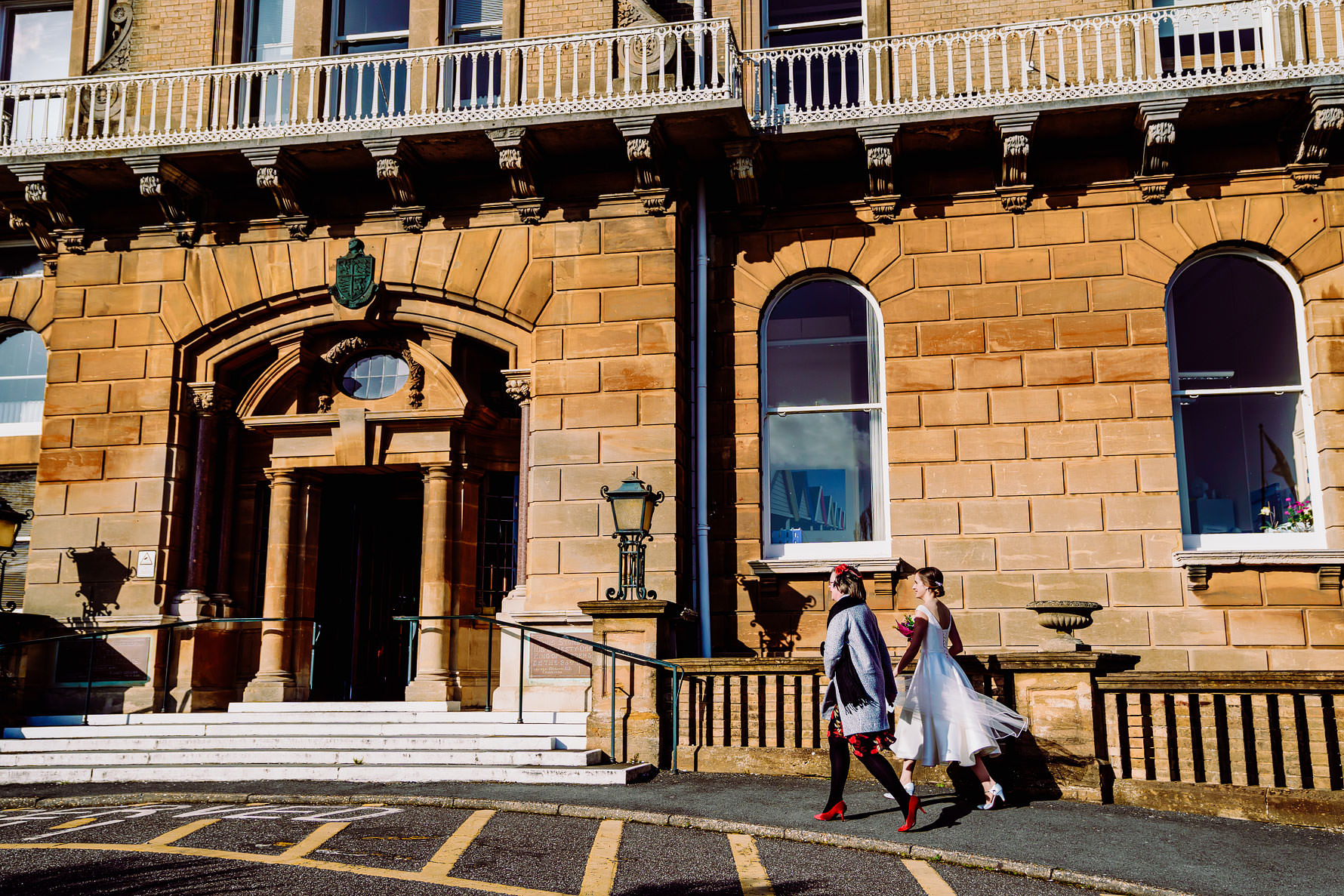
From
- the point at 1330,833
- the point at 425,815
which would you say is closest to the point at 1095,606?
the point at 1330,833

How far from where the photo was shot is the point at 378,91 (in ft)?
45.6

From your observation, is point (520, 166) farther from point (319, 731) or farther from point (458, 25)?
point (319, 731)

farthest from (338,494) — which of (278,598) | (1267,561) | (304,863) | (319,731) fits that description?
(1267,561)

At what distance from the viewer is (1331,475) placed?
12023mm

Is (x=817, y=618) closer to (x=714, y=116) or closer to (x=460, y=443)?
(x=460, y=443)

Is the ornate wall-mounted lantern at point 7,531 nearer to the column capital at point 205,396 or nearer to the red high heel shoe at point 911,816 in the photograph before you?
the column capital at point 205,396

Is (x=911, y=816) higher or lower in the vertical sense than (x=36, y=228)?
lower

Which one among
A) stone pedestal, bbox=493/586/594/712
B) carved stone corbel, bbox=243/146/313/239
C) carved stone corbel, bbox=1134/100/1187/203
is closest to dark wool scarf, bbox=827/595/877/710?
stone pedestal, bbox=493/586/594/712

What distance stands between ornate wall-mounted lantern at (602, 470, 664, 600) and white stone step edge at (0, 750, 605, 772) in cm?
172

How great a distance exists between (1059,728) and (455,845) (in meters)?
4.53

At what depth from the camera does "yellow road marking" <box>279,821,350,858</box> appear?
6578mm

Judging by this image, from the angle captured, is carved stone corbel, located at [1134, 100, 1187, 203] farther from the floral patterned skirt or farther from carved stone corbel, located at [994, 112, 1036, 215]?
the floral patterned skirt

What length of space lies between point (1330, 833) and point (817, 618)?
18.2 feet

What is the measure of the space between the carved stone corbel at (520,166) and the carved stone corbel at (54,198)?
16.8ft
